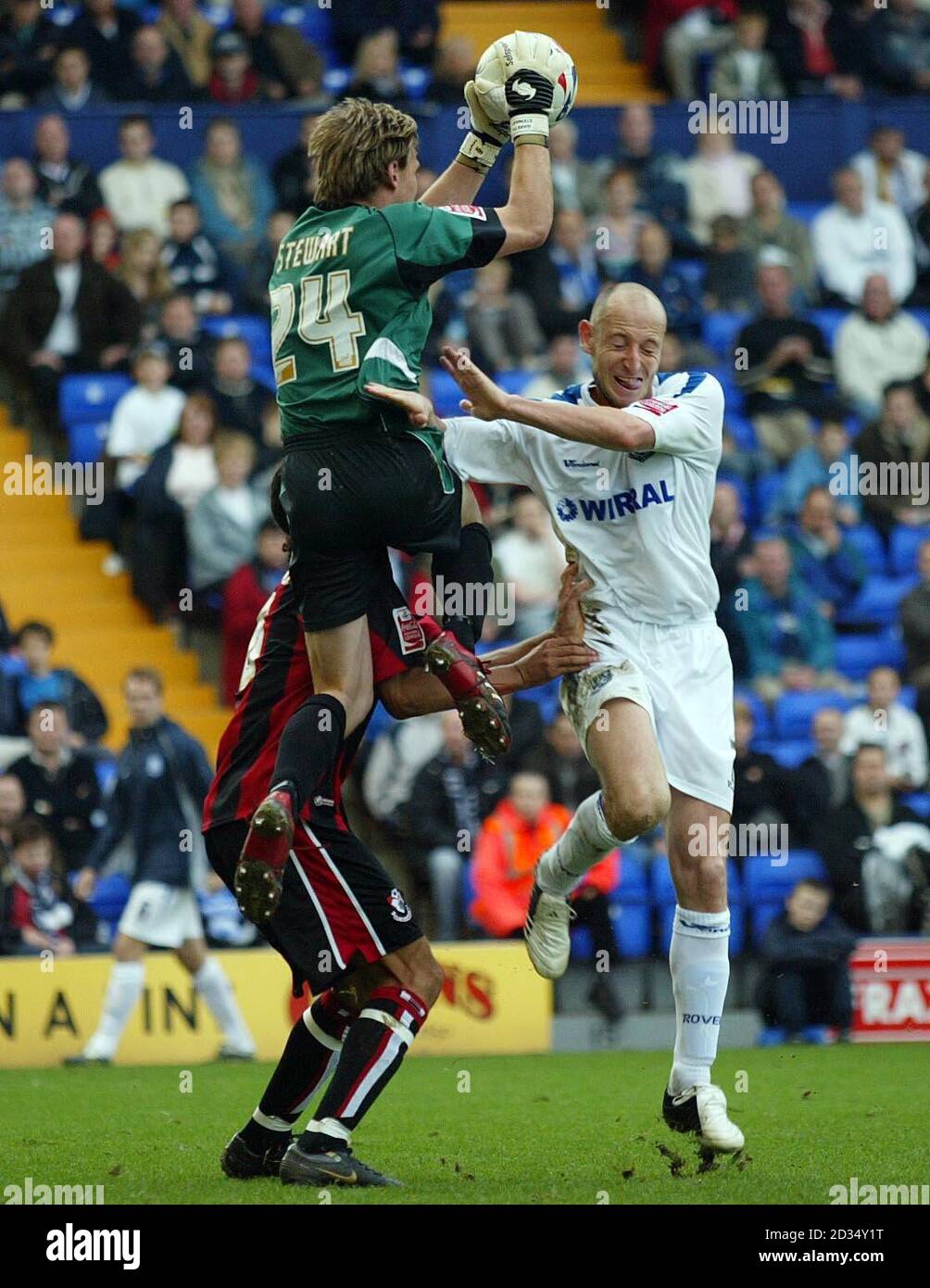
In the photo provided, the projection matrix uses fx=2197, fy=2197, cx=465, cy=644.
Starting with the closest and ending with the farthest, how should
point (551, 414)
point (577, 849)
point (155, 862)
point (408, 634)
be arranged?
point (551, 414) < point (408, 634) < point (577, 849) < point (155, 862)

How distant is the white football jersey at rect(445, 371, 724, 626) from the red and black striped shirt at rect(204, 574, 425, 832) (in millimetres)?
599

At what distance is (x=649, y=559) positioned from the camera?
7.23 m

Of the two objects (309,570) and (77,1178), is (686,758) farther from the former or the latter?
(77,1178)

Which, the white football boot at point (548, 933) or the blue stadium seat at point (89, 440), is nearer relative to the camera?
the white football boot at point (548, 933)

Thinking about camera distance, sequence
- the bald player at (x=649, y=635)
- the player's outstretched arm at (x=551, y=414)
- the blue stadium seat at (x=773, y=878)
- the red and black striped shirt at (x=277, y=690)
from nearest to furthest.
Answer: the player's outstretched arm at (x=551, y=414) → the red and black striped shirt at (x=277, y=690) → the bald player at (x=649, y=635) → the blue stadium seat at (x=773, y=878)

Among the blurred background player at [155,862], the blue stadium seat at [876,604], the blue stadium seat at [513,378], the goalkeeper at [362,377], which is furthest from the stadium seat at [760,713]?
the goalkeeper at [362,377]

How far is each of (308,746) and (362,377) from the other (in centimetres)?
110

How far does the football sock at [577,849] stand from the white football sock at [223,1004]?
4136 millimetres

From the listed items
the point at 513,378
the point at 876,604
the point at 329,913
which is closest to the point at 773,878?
the point at 876,604

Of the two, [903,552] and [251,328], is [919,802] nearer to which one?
[903,552]

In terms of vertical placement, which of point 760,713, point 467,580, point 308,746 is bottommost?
point 308,746

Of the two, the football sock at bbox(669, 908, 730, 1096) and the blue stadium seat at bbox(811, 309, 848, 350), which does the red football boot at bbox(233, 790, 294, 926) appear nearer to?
the football sock at bbox(669, 908, 730, 1096)

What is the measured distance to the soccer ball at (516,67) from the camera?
6.80 meters

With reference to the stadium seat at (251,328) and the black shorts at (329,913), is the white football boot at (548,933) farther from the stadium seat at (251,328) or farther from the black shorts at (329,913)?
the stadium seat at (251,328)
